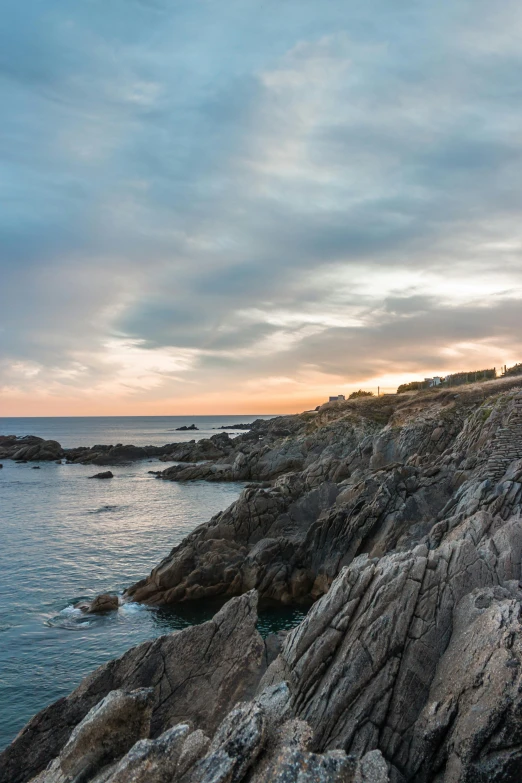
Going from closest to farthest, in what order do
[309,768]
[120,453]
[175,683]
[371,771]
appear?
1. [309,768]
2. [371,771]
3. [175,683]
4. [120,453]

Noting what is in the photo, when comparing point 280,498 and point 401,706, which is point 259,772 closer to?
point 401,706

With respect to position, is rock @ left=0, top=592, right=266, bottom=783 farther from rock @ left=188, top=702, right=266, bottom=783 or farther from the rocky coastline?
rock @ left=188, top=702, right=266, bottom=783

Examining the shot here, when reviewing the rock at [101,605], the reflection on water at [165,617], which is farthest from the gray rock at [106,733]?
the rock at [101,605]

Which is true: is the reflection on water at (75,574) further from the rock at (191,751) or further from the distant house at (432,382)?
the distant house at (432,382)

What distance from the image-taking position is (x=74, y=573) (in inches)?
1666

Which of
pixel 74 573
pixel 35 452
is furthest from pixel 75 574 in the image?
pixel 35 452

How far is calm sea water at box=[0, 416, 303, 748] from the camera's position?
26.5 meters

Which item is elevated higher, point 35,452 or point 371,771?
point 371,771

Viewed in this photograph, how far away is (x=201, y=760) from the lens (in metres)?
9.90

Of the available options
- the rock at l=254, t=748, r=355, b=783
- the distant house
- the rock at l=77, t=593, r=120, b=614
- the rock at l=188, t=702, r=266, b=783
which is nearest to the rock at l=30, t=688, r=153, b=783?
the rock at l=188, t=702, r=266, b=783

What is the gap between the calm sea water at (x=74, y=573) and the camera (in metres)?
26.5

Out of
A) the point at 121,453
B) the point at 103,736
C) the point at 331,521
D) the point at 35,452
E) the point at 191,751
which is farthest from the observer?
the point at 121,453

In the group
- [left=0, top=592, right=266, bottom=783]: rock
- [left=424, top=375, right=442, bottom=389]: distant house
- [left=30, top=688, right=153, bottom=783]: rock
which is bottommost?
[left=0, top=592, right=266, bottom=783]: rock

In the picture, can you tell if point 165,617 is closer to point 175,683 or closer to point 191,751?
point 175,683
